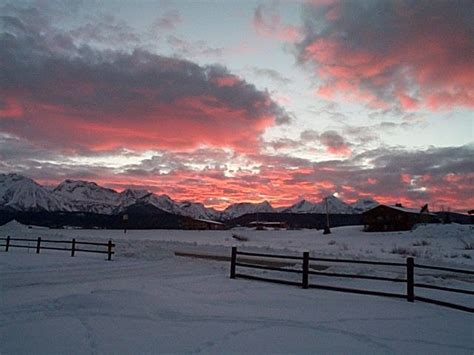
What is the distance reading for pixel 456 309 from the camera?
36.0ft

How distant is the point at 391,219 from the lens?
62188mm

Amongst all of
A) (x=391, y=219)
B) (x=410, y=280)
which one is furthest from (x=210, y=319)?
(x=391, y=219)

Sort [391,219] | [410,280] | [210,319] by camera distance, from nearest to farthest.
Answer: [210,319] < [410,280] < [391,219]

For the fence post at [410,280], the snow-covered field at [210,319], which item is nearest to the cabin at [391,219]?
the snow-covered field at [210,319]

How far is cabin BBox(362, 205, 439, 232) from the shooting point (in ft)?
201

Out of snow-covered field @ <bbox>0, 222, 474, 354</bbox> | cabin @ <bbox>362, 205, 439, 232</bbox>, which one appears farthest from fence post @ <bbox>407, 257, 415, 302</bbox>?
cabin @ <bbox>362, 205, 439, 232</bbox>

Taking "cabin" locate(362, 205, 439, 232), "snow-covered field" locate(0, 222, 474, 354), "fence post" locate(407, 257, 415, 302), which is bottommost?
"snow-covered field" locate(0, 222, 474, 354)

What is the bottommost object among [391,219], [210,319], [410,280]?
[210,319]

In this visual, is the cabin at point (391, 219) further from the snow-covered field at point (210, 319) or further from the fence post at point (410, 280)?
the fence post at point (410, 280)

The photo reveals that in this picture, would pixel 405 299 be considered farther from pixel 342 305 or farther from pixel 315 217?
pixel 315 217

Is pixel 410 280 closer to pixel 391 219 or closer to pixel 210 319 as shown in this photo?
pixel 210 319

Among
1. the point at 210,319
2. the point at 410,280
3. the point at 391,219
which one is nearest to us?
the point at 210,319

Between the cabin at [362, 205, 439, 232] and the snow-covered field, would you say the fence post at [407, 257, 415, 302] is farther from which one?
the cabin at [362, 205, 439, 232]

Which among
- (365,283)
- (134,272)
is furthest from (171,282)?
(365,283)
